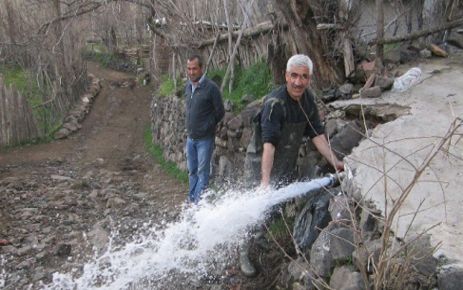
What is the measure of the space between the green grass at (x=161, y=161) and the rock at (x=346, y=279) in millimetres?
5591

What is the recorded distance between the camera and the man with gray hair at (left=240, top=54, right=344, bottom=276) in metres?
3.65

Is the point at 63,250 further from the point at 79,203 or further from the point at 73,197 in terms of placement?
the point at 73,197

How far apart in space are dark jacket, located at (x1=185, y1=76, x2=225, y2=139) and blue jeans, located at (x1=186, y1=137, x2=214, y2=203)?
0.37 ft

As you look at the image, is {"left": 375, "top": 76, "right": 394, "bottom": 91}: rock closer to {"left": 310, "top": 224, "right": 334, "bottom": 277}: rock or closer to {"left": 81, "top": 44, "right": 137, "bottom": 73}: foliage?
{"left": 310, "top": 224, "right": 334, "bottom": 277}: rock

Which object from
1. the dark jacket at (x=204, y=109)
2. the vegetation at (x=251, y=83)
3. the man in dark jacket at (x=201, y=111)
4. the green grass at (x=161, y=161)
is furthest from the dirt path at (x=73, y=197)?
the vegetation at (x=251, y=83)

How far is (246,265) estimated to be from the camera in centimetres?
436

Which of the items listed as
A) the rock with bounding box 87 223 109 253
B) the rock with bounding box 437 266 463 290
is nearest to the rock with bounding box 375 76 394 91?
the rock with bounding box 437 266 463 290

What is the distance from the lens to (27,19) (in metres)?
15.0

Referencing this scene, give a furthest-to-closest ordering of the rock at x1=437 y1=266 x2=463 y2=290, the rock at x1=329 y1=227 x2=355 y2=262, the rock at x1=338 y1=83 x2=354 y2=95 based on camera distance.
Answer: the rock at x1=338 y1=83 x2=354 y2=95, the rock at x1=329 y1=227 x2=355 y2=262, the rock at x1=437 y1=266 x2=463 y2=290

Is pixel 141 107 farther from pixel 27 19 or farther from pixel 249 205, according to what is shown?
pixel 249 205

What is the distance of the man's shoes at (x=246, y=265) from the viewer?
4297mm

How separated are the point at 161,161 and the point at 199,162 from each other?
178 inches

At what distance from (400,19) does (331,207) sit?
4586 millimetres

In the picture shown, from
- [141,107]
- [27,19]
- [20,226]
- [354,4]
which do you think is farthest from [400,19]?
[27,19]
